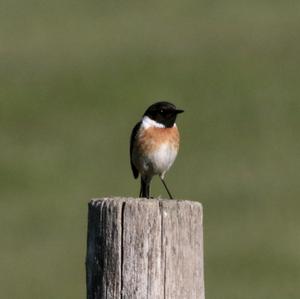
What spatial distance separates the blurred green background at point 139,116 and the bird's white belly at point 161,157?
6.81 metres

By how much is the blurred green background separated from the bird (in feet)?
22.3

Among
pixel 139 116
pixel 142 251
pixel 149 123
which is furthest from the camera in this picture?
pixel 139 116

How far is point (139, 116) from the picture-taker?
908 inches

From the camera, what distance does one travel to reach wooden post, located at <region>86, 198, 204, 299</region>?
562cm

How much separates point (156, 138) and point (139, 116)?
42.1 feet

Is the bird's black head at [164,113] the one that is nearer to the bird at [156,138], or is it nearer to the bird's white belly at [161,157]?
the bird at [156,138]

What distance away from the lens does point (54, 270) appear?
18.4 meters

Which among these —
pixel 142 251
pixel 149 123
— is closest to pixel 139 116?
pixel 149 123

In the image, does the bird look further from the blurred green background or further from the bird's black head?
the blurred green background

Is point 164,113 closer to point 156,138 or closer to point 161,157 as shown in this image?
point 156,138

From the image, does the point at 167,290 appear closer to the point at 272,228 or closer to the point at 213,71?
the point at 272,228

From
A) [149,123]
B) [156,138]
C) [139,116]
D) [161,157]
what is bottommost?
[161,157]

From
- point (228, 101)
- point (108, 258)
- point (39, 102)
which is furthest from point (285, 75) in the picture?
point (108, 258)

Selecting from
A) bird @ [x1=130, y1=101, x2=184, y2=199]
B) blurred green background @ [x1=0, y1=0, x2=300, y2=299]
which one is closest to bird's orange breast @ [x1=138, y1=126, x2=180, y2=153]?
bird @ [x1=130, y1=101, x2=184, y2=199]
